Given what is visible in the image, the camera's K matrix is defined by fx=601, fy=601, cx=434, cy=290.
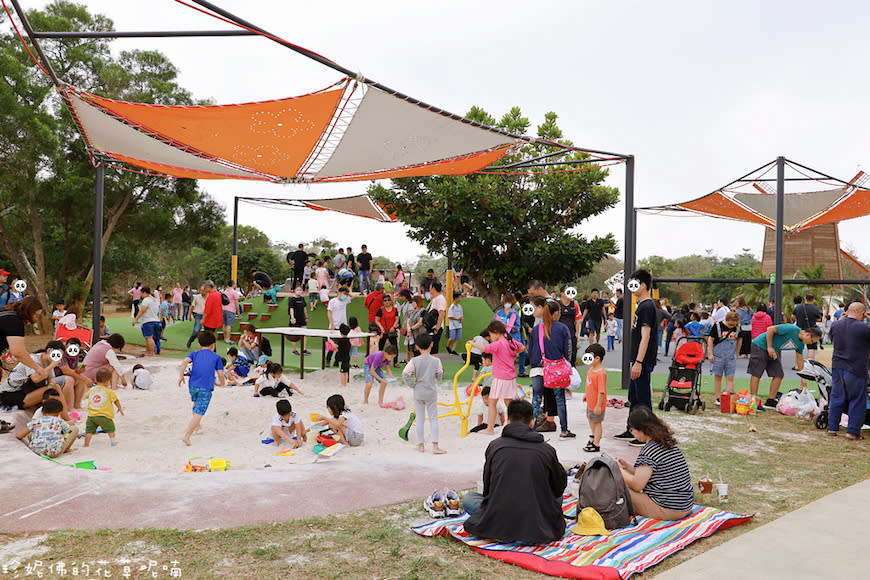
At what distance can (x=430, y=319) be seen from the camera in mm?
11547

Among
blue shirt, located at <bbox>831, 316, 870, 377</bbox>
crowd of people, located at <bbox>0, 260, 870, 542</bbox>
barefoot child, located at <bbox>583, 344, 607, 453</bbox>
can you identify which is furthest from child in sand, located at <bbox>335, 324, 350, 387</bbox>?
blue shirt, located at <bbox>831, 316, 870, 377</bbox>

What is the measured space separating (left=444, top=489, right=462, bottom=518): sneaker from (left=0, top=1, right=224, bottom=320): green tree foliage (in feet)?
52.3

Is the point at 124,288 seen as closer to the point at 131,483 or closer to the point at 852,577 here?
the point at 131,483

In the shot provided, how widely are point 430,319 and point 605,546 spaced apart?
26.6ft

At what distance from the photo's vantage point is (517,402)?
4.01 metres

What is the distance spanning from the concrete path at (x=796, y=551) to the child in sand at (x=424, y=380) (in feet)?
9.73

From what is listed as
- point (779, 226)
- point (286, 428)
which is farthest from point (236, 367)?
point (779, 226)

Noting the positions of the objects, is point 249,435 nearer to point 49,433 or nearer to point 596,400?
point 49,433

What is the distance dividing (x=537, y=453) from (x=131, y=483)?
9.96 ft

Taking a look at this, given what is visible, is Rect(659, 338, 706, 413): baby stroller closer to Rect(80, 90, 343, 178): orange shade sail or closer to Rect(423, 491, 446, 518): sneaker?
Rect(423, 491, 446, 518): sneaker

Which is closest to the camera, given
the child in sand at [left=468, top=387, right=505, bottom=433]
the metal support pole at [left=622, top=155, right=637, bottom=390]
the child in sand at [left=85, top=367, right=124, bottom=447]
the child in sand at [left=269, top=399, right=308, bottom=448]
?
the child in sand at [left=85, top=367, right=124, bottom=447]

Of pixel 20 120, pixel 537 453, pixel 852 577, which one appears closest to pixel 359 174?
pixel 537 453

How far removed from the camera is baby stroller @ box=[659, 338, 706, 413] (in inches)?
310

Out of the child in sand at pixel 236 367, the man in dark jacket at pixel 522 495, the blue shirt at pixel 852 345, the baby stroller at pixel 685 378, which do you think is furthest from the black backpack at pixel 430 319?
the man in dark jacket at pixel 522 495
